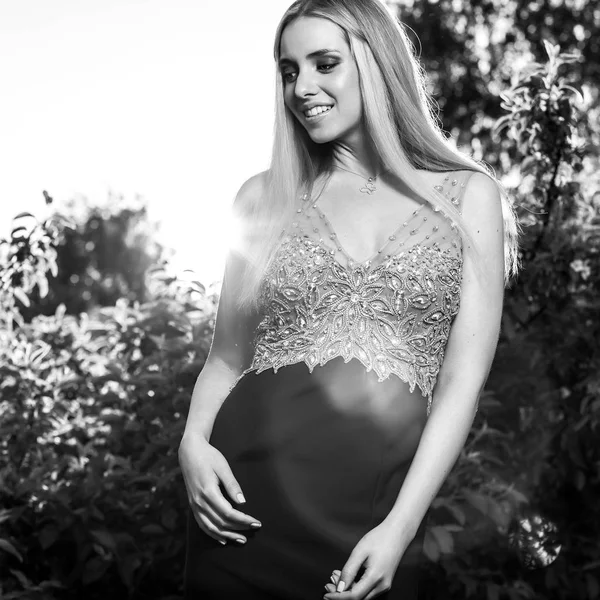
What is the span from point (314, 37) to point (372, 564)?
1280 mm

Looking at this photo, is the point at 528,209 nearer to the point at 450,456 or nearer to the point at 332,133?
the point at 332,133

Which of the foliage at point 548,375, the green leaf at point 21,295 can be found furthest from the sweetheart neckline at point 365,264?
the green leaf at point 21,295

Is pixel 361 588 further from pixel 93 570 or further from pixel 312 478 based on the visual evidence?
pixel 93 570

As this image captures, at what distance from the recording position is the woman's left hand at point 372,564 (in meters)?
1.89

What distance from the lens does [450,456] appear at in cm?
206

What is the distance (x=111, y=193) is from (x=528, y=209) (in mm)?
38881

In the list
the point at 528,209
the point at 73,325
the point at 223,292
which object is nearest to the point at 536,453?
the point at 528,209

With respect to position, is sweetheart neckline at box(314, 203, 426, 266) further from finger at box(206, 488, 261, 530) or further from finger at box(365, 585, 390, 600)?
finger at box(365, 585, 390, 600)

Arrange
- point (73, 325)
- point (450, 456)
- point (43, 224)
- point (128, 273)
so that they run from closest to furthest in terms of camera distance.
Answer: point (450, 456)
point (43, 224)
point (73, 325)
point (128, 273)

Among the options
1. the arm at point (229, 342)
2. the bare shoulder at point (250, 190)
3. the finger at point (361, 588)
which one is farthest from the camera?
the bare shoulder at point (250, 190)

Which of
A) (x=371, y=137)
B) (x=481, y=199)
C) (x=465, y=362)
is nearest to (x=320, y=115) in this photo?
(x=371, y=137)

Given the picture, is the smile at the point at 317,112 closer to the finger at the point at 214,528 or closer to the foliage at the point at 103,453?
the finger at the point at 214,528

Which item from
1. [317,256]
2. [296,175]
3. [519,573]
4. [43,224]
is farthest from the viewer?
[43,224]

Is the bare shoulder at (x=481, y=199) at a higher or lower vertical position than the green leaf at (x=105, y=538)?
higher
